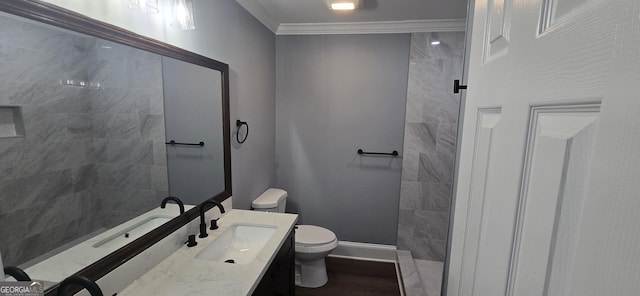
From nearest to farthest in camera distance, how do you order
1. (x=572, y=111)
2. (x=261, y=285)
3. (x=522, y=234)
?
(x=572, y=111), (x=522, y=234), (x=261, y=285)

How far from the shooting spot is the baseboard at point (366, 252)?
2.80 m

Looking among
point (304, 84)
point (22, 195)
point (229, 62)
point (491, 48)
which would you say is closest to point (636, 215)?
point (491, 48)

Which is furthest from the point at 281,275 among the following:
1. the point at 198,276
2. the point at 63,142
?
the point at 63,142

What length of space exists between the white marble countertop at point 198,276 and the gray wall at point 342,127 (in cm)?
142

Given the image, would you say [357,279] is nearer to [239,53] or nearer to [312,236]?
[312,236]

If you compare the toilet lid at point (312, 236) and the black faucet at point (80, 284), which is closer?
the black faucet at point (80, 284)

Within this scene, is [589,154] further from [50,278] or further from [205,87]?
[205,87]

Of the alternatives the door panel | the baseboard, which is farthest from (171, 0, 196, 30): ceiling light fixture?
the baseboard

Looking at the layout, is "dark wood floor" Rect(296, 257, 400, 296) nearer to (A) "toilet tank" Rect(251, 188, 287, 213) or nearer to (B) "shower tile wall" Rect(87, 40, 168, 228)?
(A) "toilet tank" Rect(251, 188, 287, 213)

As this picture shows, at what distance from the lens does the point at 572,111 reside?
0.37 m

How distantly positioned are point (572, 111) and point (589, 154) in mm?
69

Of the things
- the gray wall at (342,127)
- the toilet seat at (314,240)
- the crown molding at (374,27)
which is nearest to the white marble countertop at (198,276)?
the toilet seat at (314,240)

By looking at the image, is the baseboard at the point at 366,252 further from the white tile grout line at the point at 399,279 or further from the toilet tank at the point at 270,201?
the toilet tank at the point at 270,201

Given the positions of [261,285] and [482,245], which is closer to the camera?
[482,245]
